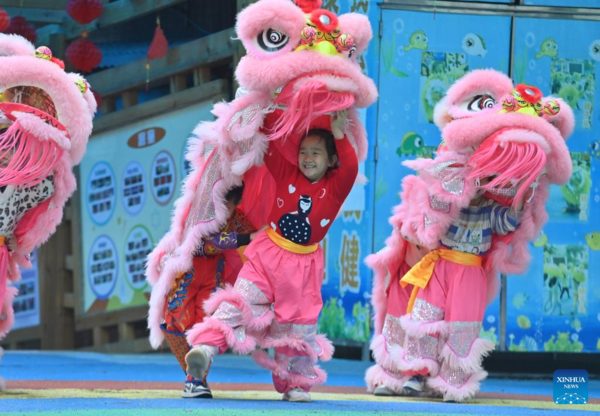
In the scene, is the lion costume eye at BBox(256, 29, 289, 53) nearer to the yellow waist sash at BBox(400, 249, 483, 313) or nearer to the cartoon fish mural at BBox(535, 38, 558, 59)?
the yellow waist sash at BBox(400, 249, 483, 313)

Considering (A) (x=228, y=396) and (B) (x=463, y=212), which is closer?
(A) (x=228, y=396)

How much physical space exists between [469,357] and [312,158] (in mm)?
1465

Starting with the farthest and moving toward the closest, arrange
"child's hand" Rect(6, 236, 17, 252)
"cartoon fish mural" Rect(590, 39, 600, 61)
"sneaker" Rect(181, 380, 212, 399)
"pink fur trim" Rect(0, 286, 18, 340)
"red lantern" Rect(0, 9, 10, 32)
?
1. "cartoon fish mural" Rect(590, 39, 600, 61)
2. "red lantern" Rect(0, 9, 10, 32)
3. "pink fur trim" Rect(0, 286, 18, 340)
4. "child's hand" Rect(6, 236, 17, 252)
5. "sneaker" Rect(181, 380, 212, 399)

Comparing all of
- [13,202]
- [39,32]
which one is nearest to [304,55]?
[13,202]

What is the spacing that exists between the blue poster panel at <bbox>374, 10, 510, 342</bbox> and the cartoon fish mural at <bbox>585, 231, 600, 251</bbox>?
0.74 m

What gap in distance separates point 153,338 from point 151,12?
3.77 m

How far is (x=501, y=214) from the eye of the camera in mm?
5648

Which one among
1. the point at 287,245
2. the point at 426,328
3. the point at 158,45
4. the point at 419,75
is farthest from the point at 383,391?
the point at 158,45

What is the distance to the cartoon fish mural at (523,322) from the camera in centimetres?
728

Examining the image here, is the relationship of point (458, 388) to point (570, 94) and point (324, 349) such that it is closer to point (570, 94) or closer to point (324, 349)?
point (324, 349)

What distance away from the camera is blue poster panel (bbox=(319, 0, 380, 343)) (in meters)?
7.25

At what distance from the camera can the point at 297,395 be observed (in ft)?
15.6

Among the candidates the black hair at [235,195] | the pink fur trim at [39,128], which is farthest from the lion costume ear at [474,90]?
the pink fur trim at [39,128]

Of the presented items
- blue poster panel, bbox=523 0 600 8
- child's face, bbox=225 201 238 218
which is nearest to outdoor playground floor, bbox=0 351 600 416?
child's face, bbox=225 201 238 218
